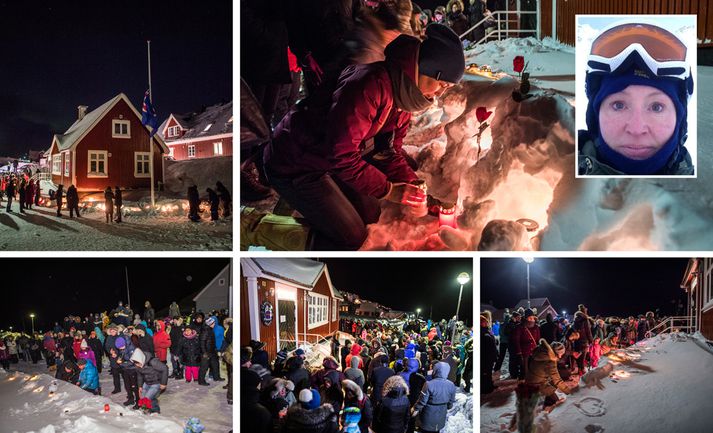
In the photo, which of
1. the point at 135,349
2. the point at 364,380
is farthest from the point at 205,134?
the point at 364,380

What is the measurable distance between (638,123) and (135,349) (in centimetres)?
331

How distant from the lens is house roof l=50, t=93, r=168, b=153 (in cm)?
463

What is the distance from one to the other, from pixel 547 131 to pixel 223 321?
225 centimetres

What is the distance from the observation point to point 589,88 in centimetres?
470

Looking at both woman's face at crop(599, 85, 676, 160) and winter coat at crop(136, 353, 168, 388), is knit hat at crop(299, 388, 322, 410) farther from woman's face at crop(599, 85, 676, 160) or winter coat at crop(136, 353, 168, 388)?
woman's face at crop(599, 85, 676, 160)

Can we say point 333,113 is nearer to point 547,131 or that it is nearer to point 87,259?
point 547,131

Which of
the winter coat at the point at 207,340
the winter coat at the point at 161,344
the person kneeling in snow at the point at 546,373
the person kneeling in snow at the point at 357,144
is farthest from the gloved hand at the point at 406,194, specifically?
the winter coat at the point at 161,344

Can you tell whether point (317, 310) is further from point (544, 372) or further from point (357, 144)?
point (544, 372)

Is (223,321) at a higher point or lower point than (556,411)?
higher

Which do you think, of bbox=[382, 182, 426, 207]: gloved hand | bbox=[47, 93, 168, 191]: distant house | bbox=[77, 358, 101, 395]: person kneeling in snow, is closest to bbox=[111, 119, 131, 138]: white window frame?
bbox=[47, 93, 168, 191]: distant house

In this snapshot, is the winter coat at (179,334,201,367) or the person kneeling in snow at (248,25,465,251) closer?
the person kneeling in snow at (248,25,465,251)

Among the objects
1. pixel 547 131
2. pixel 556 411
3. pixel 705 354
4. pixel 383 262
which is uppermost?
pixel 547 131

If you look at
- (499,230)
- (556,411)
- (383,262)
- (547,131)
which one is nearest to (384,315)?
(383,262)

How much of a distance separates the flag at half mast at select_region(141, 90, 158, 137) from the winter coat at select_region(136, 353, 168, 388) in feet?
4.53
